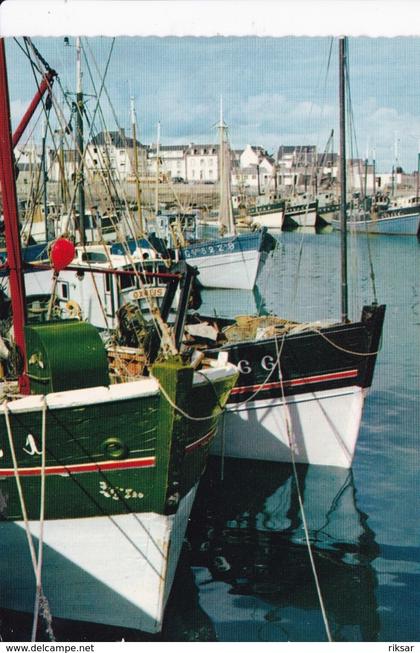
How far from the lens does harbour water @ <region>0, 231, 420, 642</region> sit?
9.86 meters

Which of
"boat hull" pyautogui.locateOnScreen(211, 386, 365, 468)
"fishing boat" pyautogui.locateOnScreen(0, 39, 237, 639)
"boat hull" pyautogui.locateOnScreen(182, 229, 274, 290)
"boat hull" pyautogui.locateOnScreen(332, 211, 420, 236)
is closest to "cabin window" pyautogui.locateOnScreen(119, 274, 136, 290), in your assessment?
"boat hull" pyautogui.locateOnScreen(211, 386, 365, 468)

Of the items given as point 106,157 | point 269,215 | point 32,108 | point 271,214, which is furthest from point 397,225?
point 32,108

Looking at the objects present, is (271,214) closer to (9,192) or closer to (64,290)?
(64,290)

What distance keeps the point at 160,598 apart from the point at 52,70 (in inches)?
367

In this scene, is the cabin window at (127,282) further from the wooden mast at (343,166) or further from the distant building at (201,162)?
the distant building at (201,162)

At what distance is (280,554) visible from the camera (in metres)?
11.9

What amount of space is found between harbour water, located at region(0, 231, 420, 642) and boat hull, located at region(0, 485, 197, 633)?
28 cm

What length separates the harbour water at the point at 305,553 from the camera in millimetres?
9859

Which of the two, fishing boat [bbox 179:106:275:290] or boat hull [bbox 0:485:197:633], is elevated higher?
fishing boat [bbox 179:106:275:290]

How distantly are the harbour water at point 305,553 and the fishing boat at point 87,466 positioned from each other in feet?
1.90

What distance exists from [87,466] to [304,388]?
6575mm

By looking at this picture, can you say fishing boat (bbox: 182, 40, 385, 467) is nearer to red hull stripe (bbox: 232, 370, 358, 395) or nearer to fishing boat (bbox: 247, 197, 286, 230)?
red hull stripe (bbox: 232, 370, 358, 395)

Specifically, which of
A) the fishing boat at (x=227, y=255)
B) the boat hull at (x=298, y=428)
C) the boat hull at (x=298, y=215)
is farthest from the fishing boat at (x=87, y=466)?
the boat hull at (x=298, y=215)

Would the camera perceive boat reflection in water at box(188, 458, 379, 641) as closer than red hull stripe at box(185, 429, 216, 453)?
Yes
